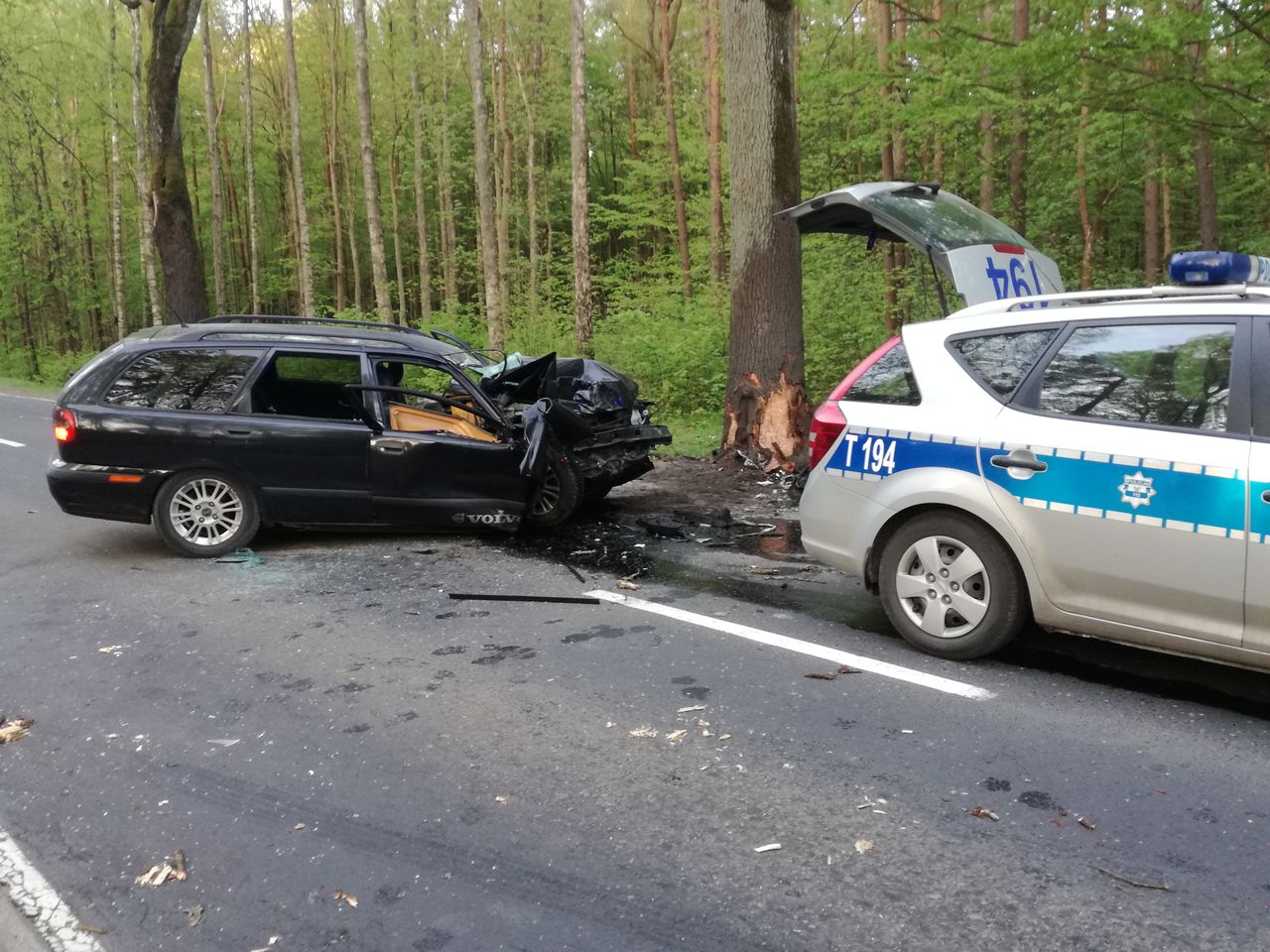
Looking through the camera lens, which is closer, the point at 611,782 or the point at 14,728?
the point at 611,782

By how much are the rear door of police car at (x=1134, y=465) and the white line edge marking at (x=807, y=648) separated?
0.58 meters

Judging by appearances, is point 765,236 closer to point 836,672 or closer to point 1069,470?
point 1069,470

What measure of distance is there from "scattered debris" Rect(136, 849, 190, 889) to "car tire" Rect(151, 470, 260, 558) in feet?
13.6

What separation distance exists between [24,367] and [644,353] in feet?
102

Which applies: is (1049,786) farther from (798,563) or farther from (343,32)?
(343,32)

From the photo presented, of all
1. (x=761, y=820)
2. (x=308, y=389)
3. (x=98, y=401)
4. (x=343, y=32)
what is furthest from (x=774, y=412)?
(x=343, y=32)

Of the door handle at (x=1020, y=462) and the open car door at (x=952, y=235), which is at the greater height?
the open car door at (x=952, y=235)

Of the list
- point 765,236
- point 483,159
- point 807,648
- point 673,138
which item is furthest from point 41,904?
point 673,138

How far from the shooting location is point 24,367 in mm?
Result: 36406

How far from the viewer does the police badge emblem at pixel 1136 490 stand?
3859mm

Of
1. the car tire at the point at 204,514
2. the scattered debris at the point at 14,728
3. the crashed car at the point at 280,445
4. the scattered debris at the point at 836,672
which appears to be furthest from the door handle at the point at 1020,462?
the car tire at the point at 204,514

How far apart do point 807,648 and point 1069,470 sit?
4.98ft

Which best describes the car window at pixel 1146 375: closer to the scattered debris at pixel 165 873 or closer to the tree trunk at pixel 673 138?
the scattered debris at pixel 165 873

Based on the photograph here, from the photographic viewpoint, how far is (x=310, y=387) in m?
8.04
